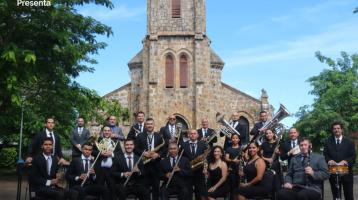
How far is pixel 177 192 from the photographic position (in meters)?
11.1

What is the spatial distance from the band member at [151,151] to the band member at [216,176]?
1.27m

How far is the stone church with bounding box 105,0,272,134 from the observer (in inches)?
1363

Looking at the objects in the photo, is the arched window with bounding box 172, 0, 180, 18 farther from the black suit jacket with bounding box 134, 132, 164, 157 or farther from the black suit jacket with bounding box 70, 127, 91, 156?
the black suit jacket with bounding box 134, 132, 164, 157

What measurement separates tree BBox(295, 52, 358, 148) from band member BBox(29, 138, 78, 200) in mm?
30110

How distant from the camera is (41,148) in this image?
1144 centimetres

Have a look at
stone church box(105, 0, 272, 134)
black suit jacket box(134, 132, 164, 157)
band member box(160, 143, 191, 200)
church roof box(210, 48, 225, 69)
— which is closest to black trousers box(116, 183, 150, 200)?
band member box(160, 143, 191, 200)

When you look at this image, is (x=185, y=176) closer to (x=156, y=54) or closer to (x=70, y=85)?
(x=70, y=85)

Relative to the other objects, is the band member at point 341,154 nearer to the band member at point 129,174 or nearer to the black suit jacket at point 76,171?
the band member at point 129,174

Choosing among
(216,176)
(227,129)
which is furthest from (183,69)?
(216,176)

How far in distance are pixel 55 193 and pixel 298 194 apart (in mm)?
5154

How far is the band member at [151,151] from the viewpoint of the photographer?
1150cm

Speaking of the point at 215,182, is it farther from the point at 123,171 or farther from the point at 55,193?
the point at 55,193

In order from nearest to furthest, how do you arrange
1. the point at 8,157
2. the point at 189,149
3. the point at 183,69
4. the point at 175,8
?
the point at 189,149, the point at 8,157, the point at 183,69, the point at 175,8

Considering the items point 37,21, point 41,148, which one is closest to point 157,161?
point 41,148
